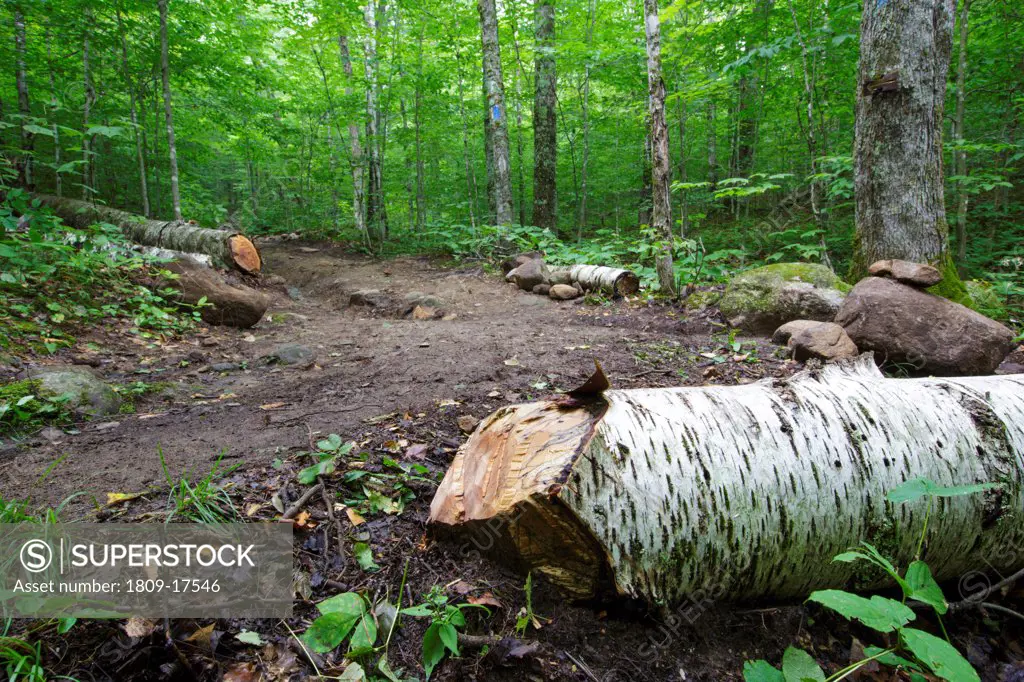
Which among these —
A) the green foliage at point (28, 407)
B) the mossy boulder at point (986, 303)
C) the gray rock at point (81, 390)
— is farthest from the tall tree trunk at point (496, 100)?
the green foliage at point (28, 407)

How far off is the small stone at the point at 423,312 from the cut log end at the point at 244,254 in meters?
3.00

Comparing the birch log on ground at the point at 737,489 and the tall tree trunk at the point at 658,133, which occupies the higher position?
the tall tree trunk at the point at 658,133

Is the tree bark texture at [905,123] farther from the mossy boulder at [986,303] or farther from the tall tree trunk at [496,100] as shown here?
the tall tree trunk at [496,100]

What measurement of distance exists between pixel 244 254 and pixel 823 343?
803 cm

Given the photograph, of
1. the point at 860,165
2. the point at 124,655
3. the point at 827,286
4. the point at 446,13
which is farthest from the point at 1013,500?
the point at 446,13

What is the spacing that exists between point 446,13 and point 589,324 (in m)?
10.00

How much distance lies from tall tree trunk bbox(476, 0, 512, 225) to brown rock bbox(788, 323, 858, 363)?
288 inches

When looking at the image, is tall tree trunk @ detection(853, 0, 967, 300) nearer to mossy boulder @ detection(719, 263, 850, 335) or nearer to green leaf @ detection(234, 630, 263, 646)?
mossy boulder @ detection(719, 263, 850, 335)

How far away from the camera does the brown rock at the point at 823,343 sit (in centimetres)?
367

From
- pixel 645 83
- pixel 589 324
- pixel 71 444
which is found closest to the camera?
pixel 71 444

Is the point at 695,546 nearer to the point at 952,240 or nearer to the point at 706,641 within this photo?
the point at 706,641

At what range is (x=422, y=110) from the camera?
1160 cm

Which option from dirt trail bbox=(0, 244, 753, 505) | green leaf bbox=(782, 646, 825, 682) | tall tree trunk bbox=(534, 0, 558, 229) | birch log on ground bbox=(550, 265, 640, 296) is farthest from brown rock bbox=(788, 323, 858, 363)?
tall tree trunk bbox=(534, 0, 558, 229)

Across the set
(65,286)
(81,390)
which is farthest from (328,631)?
(65,286)
